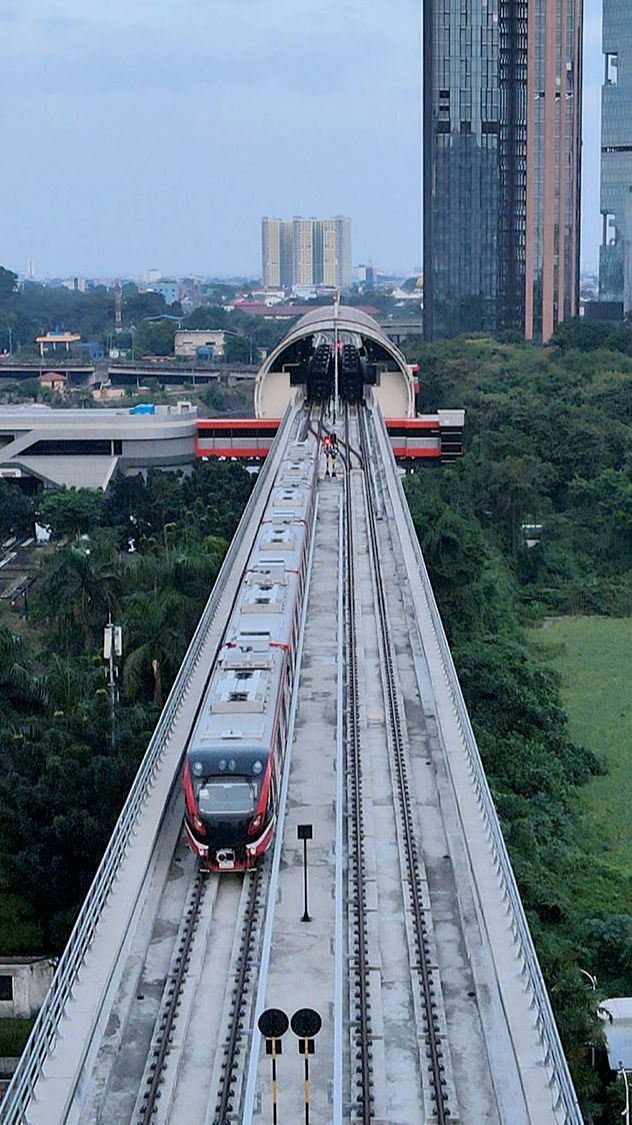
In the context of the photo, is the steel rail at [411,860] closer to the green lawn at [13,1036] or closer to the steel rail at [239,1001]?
the steel rail at [239,1001]

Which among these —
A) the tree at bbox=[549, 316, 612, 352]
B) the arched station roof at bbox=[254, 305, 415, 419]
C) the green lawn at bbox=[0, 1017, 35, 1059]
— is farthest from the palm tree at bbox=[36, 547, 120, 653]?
the tree at bbox=[549, 316, 612, 352]

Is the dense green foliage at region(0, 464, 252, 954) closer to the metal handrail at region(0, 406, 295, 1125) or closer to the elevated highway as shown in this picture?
the metal handrail at region(0, 406, 295, 1125)

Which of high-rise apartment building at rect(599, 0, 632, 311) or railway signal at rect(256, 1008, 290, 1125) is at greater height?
high-rise apartment building at rect(599, 0, 632, 311)

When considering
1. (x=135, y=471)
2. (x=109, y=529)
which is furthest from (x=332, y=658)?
(x=135, y=471)

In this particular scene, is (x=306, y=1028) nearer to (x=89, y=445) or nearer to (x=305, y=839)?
(x=305, y=839)

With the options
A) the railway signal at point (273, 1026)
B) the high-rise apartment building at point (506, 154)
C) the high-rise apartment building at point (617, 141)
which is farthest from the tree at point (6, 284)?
the railway signal at point (273, 1026)
